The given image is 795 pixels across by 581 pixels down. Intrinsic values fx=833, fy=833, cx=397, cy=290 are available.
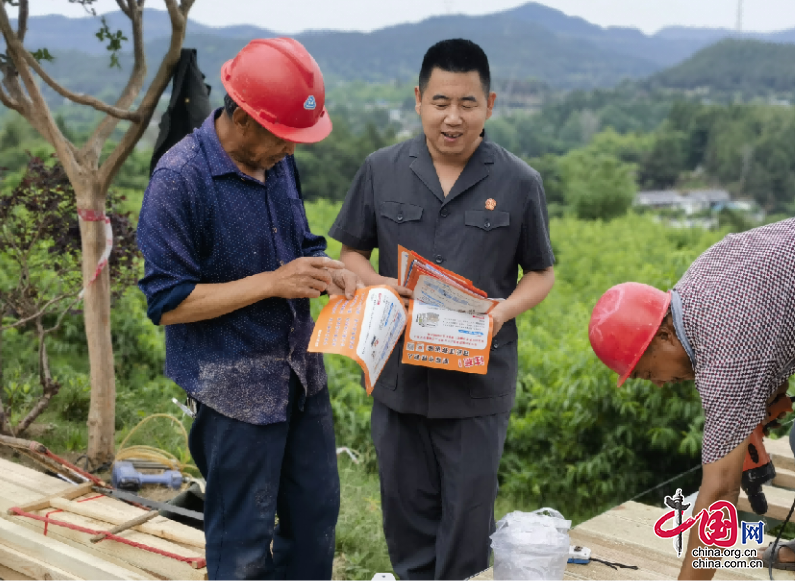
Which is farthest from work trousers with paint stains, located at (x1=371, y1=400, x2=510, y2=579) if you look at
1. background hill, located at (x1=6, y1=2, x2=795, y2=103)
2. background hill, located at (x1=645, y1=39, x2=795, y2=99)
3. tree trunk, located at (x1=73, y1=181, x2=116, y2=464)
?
background hill, located at (x1=6, y1=2, x2=795, y2=103)

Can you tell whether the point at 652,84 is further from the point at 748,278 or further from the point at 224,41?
the point at 748,278

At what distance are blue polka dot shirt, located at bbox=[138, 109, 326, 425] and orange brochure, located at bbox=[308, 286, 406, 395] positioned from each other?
0.46ft

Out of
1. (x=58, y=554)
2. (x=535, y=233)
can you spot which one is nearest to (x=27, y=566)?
(x=58, y=554)

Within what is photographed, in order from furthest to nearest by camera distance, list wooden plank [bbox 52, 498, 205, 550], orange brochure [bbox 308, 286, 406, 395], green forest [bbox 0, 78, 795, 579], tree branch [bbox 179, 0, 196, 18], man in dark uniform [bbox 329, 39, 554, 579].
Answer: green forest [bbox 0, 78, 795, 579] < tree branch [bbox 179, 0, 196, 18] < wooden plank [bbox 52, 498, 205, 550] < man in dark uniform [bbox 329, 39, 554, 579] < orange brochure [bbox 308, 286, 406, 395]

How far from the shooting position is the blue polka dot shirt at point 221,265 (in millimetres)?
2182

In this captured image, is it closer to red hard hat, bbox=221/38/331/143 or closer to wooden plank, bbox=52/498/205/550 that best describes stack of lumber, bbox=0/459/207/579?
wooden plank, bbox=52/498/205/550

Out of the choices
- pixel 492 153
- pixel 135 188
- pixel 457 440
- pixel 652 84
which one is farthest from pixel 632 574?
pixel 652 84

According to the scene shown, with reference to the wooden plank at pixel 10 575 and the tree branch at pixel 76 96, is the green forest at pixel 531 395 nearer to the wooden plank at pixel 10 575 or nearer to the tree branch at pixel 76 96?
the tree branch at pixel 76 96

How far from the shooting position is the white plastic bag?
259 cm

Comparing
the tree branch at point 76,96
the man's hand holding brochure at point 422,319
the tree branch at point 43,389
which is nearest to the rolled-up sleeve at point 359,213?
the man's hand holding brochure at point 422,319

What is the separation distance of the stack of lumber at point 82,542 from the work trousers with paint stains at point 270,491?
0.64 metres

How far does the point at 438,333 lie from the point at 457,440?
0.40 meters

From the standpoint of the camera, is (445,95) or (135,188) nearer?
(445,95)

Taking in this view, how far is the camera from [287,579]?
2576 millimetres
